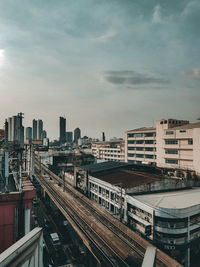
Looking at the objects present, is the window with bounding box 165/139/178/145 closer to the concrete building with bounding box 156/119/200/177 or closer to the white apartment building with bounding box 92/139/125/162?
the concrete building with bounding box 156/119/200/177

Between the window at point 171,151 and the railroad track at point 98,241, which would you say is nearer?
the railroad track at point 98,241

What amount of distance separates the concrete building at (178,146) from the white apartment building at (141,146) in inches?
383

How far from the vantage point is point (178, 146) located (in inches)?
2359

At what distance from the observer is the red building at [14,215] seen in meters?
12.4

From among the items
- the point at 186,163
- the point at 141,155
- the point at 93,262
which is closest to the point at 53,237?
the point at 93,262

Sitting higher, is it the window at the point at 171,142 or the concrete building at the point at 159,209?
the window at the point at 171,142

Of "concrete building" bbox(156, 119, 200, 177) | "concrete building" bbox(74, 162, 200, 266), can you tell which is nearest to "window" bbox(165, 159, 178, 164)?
"concrete building" bbox(156, 119, 200, 177)

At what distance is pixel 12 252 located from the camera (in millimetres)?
5473

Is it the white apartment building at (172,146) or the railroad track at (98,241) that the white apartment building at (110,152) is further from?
the railroad track at (98,241)

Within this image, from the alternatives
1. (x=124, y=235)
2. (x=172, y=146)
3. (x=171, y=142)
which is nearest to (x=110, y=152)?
(x=171, y=142)

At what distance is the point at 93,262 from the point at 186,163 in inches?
1582

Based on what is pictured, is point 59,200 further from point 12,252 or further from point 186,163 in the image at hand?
point 12,252

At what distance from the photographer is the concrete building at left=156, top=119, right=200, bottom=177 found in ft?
178

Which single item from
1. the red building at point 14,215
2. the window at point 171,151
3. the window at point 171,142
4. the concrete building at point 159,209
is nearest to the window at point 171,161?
the window at point 171,151
